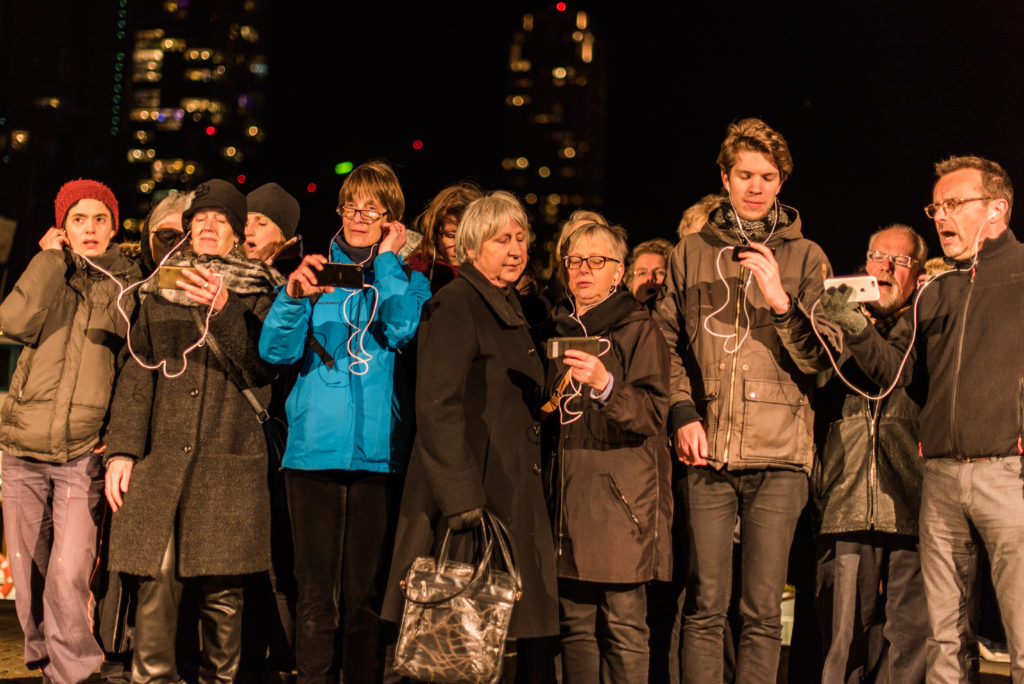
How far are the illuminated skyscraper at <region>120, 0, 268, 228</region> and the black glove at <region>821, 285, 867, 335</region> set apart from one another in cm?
768

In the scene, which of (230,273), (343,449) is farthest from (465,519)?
(230,273)

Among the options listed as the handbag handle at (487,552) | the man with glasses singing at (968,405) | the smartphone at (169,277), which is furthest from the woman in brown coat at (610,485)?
the smartphone at (169,277)

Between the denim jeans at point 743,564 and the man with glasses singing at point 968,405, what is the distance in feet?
1.67

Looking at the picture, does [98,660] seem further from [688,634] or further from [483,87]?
[483,87]

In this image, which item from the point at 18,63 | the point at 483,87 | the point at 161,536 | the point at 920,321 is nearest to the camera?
the point at 161,536

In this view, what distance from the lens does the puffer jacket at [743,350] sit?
3201mm

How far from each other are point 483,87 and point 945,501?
29.4 ft

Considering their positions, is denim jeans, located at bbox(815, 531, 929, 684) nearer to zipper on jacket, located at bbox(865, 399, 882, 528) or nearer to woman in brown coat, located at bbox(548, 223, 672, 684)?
zipper on jacket, located at bbox(865, 399, 882, 528)

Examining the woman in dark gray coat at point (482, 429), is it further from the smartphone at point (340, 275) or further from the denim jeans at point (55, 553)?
the denim jeans at point (55, 553)

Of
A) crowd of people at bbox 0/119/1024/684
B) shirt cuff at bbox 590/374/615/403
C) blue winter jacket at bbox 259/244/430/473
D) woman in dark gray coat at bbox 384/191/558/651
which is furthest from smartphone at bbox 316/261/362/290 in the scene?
shirt cuff at bbox 590/374/615/403

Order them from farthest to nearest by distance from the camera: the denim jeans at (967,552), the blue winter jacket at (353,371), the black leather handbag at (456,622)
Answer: the blue winter jacket at (353,371) → the denim jeans at (967,552) → the black leather handbag at (456,622)

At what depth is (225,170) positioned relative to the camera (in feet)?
42.7

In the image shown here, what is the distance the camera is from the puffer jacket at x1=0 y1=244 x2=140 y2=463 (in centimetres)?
354

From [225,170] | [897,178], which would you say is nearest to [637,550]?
[897,178]
